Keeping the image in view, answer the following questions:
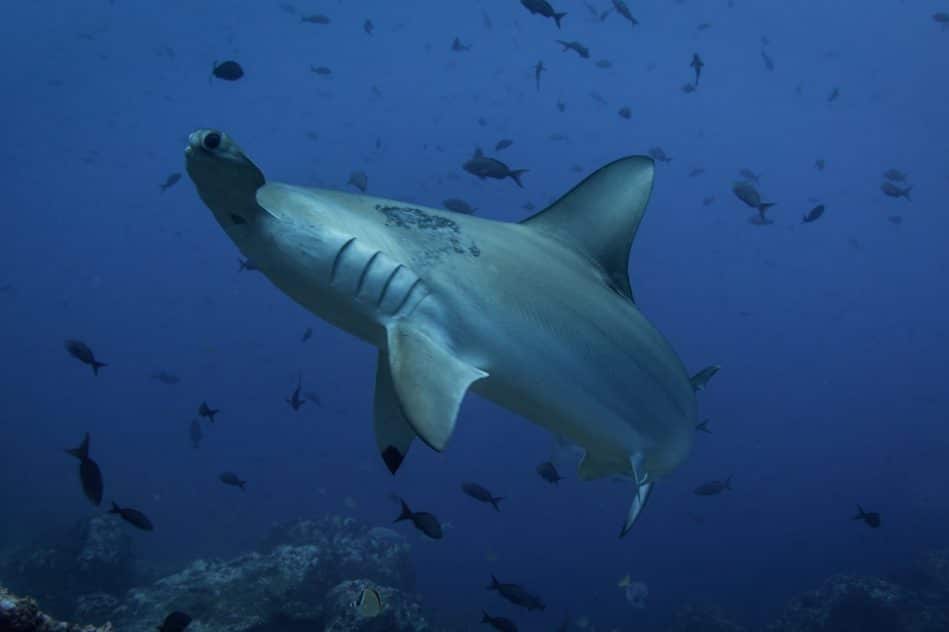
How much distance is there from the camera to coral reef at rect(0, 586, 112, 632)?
190cm

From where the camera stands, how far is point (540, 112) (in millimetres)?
51375

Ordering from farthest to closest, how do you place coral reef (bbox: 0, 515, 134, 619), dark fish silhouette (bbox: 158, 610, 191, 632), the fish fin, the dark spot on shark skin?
coral reef (bbox: 0, 515, 134, 619) < dark fish silhouette (bbox: 158, 610, 191, 632) < the fish fin < the dark spot on shark skin

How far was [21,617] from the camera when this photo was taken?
193 cm

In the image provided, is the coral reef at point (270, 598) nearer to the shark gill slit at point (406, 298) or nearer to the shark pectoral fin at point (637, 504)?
the shark pectoral fin at point (637, 504)

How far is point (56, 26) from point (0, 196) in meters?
54.9

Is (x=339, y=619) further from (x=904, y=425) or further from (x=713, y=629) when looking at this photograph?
(x=904, y=425)

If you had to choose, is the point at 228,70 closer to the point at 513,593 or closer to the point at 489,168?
the point at 489,168

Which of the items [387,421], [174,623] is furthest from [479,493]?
[387,421]

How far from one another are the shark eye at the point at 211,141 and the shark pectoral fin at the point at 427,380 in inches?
34.0

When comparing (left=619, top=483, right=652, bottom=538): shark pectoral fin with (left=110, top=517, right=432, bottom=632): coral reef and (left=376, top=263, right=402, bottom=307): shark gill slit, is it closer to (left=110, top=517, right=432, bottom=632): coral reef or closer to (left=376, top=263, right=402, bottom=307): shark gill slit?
(left=376, top=263, right=402, bottom=307): shark gill slit

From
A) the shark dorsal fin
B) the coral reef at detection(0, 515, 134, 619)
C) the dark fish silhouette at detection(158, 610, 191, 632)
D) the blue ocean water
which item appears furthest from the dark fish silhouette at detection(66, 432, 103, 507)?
the blue ocean water

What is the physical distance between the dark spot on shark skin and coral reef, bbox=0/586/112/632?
179 centimetres

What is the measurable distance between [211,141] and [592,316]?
1880 millimetres

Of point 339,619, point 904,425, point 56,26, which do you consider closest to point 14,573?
point 339,619
